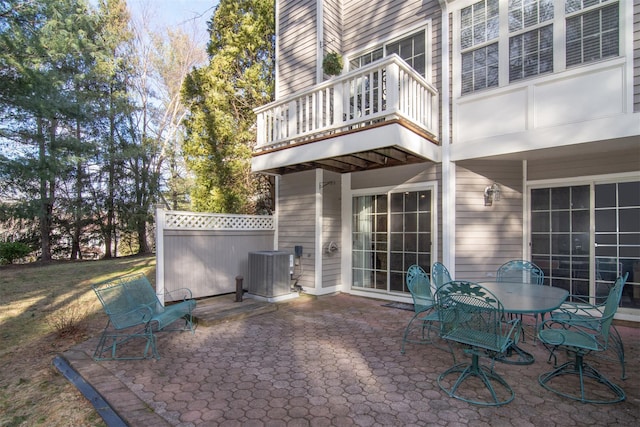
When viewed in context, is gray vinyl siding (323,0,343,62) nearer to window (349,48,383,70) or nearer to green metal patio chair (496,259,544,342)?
window (349,48,383,70)

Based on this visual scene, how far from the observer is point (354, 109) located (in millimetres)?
4938

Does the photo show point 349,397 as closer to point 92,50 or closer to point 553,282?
point 553,282

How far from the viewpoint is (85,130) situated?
14117mm

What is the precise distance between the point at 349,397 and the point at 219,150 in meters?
7.09

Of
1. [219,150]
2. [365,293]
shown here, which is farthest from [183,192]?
[365,293]

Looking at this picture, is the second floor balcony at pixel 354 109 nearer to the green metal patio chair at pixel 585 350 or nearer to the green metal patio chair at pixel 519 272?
the green metal patio chair at pixel 519 272

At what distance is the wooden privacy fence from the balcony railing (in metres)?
1.65

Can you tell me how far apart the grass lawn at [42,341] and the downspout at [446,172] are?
187 inches

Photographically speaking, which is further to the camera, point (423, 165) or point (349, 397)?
point (423, 165)

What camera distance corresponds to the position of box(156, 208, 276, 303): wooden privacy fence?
5.51 m

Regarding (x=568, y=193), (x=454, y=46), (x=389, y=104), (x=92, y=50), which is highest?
(x=92, y=50)

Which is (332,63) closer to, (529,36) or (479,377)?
(529,36)

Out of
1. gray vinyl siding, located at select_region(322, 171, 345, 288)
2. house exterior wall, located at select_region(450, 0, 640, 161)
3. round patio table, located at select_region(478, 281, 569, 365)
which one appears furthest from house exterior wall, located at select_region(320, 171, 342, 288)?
round patio table, located at select_region(478, 281, 569, 365)

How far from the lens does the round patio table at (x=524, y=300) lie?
9.07 ft
